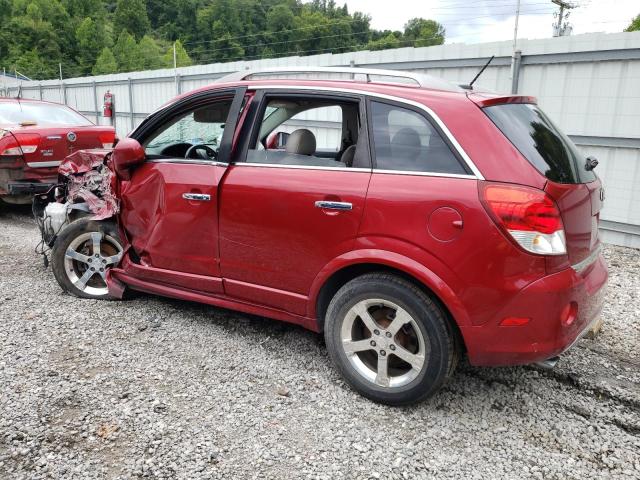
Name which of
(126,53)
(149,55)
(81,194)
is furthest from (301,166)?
(126,53)

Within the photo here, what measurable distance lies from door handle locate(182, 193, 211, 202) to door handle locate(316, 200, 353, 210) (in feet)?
2.90

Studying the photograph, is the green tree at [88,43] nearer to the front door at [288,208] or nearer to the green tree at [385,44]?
the green tree at [385,44]

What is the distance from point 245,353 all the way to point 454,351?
4.83 feet

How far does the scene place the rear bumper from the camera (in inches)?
97.2

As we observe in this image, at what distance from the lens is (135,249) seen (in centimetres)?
405

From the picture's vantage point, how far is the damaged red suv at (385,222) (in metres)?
2.50

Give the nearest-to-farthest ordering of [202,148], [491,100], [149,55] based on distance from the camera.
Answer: [491,100] → [202,148] → [149,55]

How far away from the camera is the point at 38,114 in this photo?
755 centimetres

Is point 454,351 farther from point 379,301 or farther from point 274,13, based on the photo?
point 274,13

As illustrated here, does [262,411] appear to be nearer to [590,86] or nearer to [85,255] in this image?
[85,255]

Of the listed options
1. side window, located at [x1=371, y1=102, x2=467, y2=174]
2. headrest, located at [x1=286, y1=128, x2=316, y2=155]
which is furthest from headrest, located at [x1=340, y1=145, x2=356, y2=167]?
headrest, located at [x1=286, y1=128, x2=316, y2=155]

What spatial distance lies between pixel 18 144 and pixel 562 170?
6.52 m

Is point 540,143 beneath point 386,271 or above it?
above

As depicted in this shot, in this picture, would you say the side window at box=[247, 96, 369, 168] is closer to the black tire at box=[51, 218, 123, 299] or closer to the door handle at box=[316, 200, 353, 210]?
the door handle at box=[316, 200, 353, 210]
